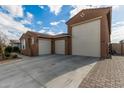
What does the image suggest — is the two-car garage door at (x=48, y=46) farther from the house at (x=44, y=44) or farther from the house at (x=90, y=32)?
the house at (x=90, y=32)

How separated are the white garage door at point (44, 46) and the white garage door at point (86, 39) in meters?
4.38

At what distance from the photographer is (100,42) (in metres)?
10.8

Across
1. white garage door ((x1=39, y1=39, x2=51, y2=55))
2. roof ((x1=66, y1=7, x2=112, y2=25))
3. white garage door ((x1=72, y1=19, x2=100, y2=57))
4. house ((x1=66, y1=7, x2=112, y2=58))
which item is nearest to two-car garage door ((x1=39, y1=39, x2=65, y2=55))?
white garage door ((x1=39, y1=39, x2=51, y2=55))

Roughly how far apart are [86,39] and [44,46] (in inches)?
258

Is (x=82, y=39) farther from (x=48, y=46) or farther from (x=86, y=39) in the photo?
(x=48, y=46)

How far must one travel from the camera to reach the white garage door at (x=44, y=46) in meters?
14.7

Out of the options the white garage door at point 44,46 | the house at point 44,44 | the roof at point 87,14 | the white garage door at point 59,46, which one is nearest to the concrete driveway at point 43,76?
the roof at point 87,14

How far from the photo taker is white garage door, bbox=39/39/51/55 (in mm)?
14709

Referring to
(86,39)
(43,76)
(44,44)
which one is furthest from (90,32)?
(43,76)

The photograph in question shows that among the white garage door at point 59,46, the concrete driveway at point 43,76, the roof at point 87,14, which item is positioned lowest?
the concrete driveway at point 43,76
